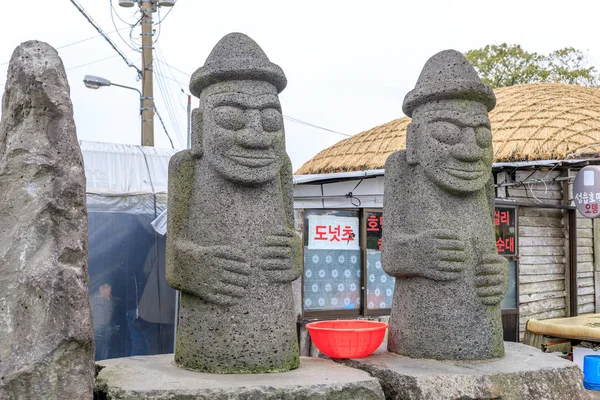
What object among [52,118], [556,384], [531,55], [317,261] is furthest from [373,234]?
[531,55]

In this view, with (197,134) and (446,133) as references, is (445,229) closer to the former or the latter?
(446,133)

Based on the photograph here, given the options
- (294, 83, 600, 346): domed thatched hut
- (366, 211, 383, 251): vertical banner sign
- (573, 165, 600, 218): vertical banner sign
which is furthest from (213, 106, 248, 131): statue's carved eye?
(573, 165, 600, 218): vertical banner sign

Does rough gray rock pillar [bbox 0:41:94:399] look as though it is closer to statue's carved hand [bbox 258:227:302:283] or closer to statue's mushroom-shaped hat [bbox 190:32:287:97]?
statue's mushroom-shaped hat [bbox 190:32:287:97]

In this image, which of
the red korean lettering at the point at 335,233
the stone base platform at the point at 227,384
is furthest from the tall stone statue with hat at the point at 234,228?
the red korean lettering at the point at 335,233

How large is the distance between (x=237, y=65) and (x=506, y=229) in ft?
17.5

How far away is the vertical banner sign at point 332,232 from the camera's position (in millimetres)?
6668

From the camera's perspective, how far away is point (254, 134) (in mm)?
4109

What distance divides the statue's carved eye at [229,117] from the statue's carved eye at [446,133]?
1377mm

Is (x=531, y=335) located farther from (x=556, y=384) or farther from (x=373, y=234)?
(x=556, y=384)

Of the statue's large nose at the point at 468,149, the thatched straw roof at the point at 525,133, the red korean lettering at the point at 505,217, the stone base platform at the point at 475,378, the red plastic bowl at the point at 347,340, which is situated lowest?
the stone base platform at the point at 475,378

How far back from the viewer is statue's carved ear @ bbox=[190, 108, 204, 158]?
4172 millimetres

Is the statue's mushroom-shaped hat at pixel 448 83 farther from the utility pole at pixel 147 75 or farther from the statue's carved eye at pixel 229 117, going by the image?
the utility pole at pixel 147 75

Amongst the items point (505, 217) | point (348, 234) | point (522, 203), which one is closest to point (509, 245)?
point (505, 217)

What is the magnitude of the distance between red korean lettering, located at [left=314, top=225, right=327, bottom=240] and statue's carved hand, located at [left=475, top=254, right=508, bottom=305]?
92.7 inches
